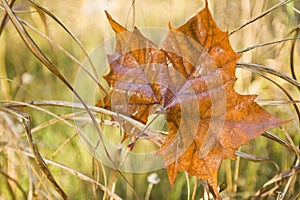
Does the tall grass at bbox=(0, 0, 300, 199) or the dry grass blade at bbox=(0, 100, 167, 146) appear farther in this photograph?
the tall grass at bbox=(0, 0, 300, 199)

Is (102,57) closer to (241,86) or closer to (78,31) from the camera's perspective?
(78,31)

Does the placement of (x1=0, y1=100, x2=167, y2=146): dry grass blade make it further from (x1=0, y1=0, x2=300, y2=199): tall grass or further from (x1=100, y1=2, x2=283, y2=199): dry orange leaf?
(x1=0, y1=0, x2=300, y2=199): tall grass

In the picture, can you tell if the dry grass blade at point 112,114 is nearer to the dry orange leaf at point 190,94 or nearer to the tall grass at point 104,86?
the dry orange leaf at point 190,94

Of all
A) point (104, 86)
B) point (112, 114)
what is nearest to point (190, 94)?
point (112, 114)

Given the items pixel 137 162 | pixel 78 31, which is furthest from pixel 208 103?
pixel 78 31

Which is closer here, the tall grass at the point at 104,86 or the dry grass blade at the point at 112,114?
the dry grass blade at the point at 112,114

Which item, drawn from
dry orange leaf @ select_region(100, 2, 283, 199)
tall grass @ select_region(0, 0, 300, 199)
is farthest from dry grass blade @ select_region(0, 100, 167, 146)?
tall grass @ select_region(0, 0, 300, 199)

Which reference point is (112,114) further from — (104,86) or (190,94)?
(104,86)

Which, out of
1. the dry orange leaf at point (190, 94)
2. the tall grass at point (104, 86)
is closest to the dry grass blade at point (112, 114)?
the dry orange leaf at point (190, 94)
